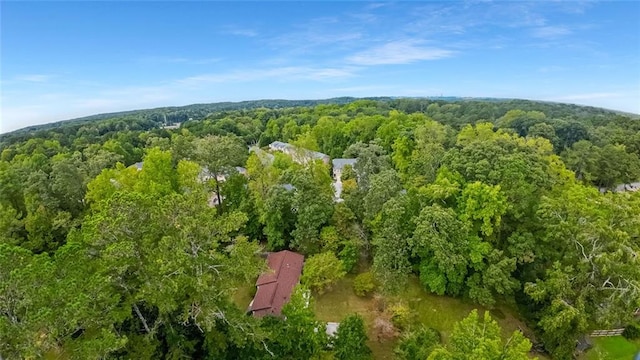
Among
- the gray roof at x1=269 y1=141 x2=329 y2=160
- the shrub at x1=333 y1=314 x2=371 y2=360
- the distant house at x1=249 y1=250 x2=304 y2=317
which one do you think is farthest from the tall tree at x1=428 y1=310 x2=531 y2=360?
the gray roof at x1=269 y1=141 x2=329 y2=160

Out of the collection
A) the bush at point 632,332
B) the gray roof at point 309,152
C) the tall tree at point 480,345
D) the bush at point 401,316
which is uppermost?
the gray roof at point 309,152

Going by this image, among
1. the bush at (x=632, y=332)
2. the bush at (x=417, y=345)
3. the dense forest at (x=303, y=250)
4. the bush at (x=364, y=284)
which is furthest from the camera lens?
the bush at (x=364, y=284)

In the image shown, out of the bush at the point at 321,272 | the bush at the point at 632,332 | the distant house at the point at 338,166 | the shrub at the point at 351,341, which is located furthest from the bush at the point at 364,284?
the distant house at the point at 338,166

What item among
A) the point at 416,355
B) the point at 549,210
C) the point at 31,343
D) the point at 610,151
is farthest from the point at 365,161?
the point at 610,151

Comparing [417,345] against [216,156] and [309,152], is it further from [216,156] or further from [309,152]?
[309,152]

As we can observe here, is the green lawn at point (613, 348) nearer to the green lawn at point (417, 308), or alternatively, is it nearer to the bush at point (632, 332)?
the bush at point (632, 332)
